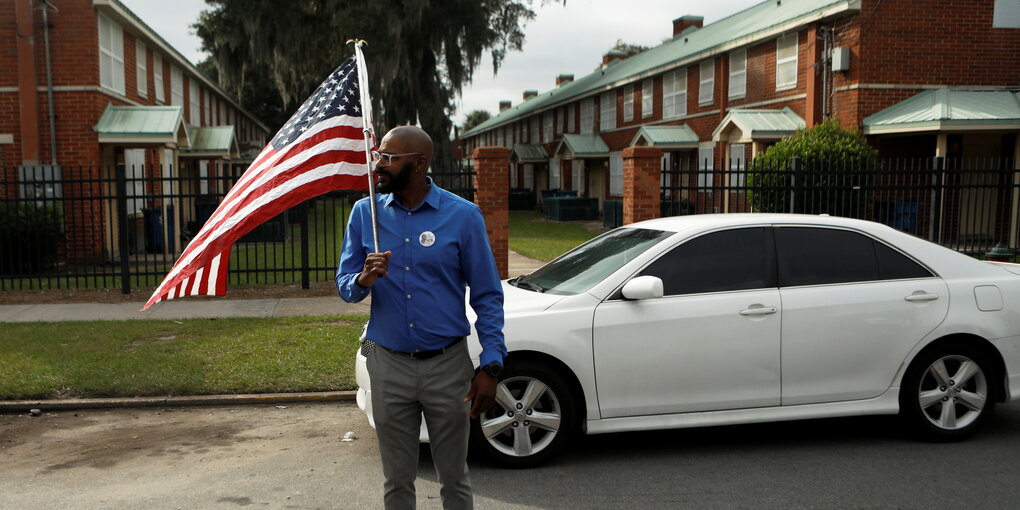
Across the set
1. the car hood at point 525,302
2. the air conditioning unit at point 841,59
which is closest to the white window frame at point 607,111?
the air conditioning unit at point 841,59

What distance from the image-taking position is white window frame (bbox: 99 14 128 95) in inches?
667

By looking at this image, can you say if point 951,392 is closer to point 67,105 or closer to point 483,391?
point 483,391

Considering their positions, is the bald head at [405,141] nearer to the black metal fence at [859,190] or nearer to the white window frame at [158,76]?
the black metal fence at [859,190]

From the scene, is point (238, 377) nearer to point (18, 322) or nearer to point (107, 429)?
point (107, 429)

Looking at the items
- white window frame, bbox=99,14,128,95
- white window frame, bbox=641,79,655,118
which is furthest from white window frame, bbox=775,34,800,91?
white window frame, bbox=99,14,128,95

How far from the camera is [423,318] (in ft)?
10.3

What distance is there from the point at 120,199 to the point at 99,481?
8.10 metres

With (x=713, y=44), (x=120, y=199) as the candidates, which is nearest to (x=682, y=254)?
(x=120, y=199)

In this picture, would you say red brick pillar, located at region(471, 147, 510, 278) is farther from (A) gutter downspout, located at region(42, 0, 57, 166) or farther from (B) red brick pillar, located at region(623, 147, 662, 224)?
(A) gutter downspout, located at region(42, 0, 57, 166)

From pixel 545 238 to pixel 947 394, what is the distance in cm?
1773

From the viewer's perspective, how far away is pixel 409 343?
3.14 metres

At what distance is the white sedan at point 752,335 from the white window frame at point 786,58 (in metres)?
17.0

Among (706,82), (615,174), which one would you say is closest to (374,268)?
(706,82)

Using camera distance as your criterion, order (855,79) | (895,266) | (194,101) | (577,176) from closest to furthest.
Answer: (895,266) → (855,79) → (194,101) → (577,176)
